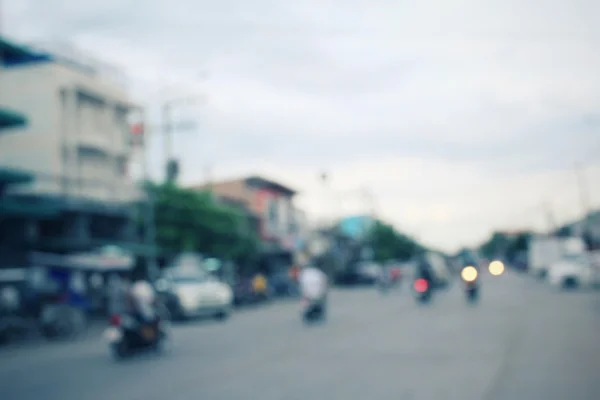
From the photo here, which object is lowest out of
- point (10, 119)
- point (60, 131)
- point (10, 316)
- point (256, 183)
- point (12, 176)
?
point (10, 316)

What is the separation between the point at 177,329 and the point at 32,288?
177 inches

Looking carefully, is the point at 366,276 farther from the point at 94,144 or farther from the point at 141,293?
the point at 141,293

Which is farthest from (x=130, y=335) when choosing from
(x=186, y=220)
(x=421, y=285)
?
(x=186, y=220)

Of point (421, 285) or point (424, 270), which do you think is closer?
point (421, 285)

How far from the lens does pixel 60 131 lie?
109 feet

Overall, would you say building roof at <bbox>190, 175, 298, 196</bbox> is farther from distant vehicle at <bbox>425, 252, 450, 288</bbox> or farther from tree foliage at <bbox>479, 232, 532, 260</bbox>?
tree foliage at <bbox>479, 232, 532, 260</bbox>

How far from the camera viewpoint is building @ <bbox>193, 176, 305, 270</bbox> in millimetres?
56312

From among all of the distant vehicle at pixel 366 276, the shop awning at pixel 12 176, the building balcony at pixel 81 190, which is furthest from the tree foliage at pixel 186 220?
the distant vehicle at pixel 366 276

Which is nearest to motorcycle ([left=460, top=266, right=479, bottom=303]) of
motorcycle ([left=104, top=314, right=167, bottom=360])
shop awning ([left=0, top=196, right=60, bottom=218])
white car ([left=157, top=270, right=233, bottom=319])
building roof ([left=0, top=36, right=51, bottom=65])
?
white car ([left=157, top=270, right=233, bottom=319])

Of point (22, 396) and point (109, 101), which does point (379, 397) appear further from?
point (109, 101)

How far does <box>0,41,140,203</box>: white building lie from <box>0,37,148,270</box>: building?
48mm

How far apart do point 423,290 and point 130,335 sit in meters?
16.4

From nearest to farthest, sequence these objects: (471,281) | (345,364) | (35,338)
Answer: (345,364)
(35,338)
(471,281)

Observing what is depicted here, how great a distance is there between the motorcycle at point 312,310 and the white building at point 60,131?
1672cm
